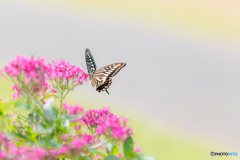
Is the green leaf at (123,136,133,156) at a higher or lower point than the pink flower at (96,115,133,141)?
lower

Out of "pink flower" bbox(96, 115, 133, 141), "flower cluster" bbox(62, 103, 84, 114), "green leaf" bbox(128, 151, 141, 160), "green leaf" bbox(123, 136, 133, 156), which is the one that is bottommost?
"green leaf" bbox(128, 151, 141, 160)

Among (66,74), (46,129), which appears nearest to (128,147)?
(46,129)

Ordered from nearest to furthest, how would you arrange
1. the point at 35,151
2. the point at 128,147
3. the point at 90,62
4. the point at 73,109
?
1. the point at 35,151
2. the point at 128,147
3. the point at 73,109
4. the point at 90,62

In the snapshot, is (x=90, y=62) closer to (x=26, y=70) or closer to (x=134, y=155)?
(x=26, y=70)

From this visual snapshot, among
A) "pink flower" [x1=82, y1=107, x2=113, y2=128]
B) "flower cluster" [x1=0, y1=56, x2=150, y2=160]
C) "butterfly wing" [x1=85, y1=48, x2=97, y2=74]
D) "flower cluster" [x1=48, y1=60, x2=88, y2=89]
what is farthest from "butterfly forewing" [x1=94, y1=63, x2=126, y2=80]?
"pink flower" [x1=82, y1=107, x2=113, y2=128]

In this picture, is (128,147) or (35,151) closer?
(35,151)

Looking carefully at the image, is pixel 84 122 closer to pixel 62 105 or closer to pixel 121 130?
pixel 62 105

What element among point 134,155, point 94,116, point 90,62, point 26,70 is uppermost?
point 90,62

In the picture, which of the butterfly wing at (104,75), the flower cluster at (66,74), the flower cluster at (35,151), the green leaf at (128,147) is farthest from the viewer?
the butterfly wing at (104,75)

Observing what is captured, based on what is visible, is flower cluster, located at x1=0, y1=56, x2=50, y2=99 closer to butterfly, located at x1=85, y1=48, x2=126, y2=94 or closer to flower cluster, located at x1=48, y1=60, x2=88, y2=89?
flower cluster, located at x1=48, y1=60, x2=88, y2=89

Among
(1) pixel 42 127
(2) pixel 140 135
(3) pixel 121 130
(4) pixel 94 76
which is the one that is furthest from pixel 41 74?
(2) pixel 140 135

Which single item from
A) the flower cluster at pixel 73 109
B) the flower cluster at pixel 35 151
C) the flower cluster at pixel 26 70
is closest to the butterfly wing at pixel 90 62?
the flower cluster at pixel 73 109

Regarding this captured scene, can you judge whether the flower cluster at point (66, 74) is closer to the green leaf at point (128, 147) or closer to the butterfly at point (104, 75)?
the green leaf at point (128, 147)
